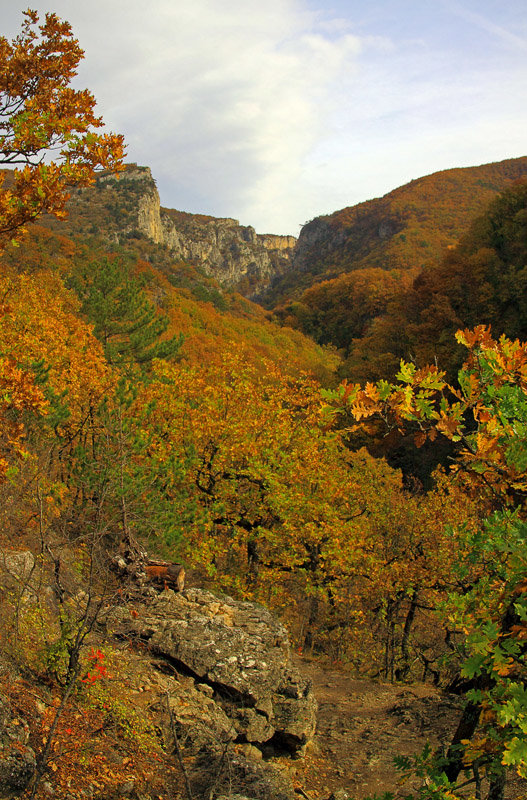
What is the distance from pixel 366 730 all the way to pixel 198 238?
16860 cm

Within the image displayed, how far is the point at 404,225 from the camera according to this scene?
317 ft

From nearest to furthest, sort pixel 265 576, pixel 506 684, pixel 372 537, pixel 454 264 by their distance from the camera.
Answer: pixel 506 684 → pixel 265 576 → pixel 372 537 → pixel 454 264

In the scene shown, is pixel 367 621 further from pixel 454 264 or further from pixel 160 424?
pixel 454 264

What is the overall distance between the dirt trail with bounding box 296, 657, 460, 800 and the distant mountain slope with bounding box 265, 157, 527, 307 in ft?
240

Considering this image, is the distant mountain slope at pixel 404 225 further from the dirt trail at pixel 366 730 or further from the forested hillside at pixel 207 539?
the dirt trail at pixel 366 730

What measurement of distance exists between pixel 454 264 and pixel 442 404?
129 ft

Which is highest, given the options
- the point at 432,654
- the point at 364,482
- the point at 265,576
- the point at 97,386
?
the point at 97,386

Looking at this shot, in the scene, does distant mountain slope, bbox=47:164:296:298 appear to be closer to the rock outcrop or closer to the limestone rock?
the rock outcrop

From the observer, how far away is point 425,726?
880 cm

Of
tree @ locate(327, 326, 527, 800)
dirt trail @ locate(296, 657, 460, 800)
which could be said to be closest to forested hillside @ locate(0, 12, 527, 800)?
tree @ locate(327, 326, 527, 800)

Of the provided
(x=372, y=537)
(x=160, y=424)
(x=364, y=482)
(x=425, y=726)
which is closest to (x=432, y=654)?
(x=372, y=537)

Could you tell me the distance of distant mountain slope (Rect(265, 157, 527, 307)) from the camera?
287ft

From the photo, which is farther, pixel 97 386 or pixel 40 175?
pixel 97 386

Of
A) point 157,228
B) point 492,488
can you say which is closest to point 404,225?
point 157,228
